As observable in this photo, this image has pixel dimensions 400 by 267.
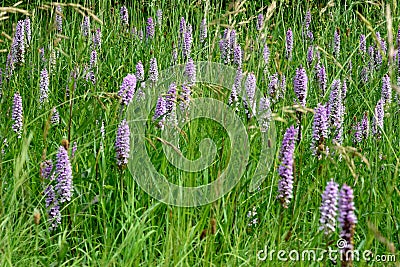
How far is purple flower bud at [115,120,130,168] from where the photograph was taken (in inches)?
80.7

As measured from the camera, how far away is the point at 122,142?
6.76 ft

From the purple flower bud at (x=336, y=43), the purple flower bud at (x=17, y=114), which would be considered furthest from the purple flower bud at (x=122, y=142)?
the purple flower bud at (x=336, y=43)

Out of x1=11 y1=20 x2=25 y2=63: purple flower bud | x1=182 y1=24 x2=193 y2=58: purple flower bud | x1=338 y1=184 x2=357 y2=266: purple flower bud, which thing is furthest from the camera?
x1=182 y1=24 x2=193 y2=58: purple flower bud

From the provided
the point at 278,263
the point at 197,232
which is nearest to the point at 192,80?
the point at 197,232

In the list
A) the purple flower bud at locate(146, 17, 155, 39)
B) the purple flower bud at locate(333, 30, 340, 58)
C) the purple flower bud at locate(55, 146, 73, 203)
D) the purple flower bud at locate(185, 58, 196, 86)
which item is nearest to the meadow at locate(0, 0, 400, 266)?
the purple flower bud at locate(55, 146, 73, 203)

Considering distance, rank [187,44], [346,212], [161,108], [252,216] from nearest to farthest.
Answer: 1. [346,212]
2. [252,216]
3. [161,108]
4. [187,44]

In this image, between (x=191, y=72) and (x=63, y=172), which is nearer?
(x=63, y=172)

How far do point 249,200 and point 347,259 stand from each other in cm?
94

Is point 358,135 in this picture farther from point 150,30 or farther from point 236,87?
point 150,30

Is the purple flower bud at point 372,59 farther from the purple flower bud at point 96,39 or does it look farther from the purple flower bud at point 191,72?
the purple flower bud at point 96,39

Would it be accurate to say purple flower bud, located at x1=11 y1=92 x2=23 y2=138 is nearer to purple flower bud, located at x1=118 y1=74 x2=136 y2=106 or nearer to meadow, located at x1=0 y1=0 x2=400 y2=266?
meadow, located at x1=0 y1=0 x2=400 y2=266

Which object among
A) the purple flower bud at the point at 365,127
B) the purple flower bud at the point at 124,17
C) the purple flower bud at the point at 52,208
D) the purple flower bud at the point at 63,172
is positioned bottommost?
the purple flower bud at the point at 52,208

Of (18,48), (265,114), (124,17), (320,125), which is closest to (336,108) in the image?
(265,114)

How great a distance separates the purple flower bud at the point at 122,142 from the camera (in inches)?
80.7
